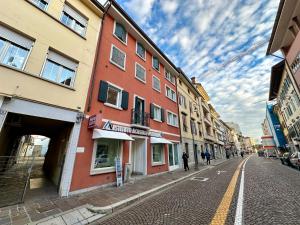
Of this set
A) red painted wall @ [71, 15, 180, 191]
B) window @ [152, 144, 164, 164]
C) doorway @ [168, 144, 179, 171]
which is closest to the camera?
red painted wall @ [71, 15, 180, 191]

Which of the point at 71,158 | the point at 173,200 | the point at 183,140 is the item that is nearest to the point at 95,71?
the point at 71,158

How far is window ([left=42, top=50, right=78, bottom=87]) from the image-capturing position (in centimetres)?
703

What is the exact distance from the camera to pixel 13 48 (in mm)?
6125

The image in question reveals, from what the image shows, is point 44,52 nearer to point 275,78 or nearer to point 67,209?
point 67,209

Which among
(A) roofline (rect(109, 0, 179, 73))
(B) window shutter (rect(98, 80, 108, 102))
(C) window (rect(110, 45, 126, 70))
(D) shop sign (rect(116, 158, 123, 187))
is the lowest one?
(D) shop sign (rect(116, 158, 123, 187))

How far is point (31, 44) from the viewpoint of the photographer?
6.62m

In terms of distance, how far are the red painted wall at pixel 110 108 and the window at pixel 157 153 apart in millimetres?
462

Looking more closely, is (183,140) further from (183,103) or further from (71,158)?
(71,158)

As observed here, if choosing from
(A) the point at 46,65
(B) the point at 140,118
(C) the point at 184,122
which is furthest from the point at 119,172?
(C) the point at 184,122

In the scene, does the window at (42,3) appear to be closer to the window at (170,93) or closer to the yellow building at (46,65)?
the yellow building at (46,65)

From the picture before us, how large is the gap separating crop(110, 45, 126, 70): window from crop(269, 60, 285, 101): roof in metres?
21.8

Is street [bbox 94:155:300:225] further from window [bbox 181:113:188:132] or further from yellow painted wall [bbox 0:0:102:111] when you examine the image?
window [bbox 181:113:188:132]

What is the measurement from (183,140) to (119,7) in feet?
48.9

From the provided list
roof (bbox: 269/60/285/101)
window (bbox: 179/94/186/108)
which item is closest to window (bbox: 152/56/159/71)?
window (bbox: 179/94/186/108)
